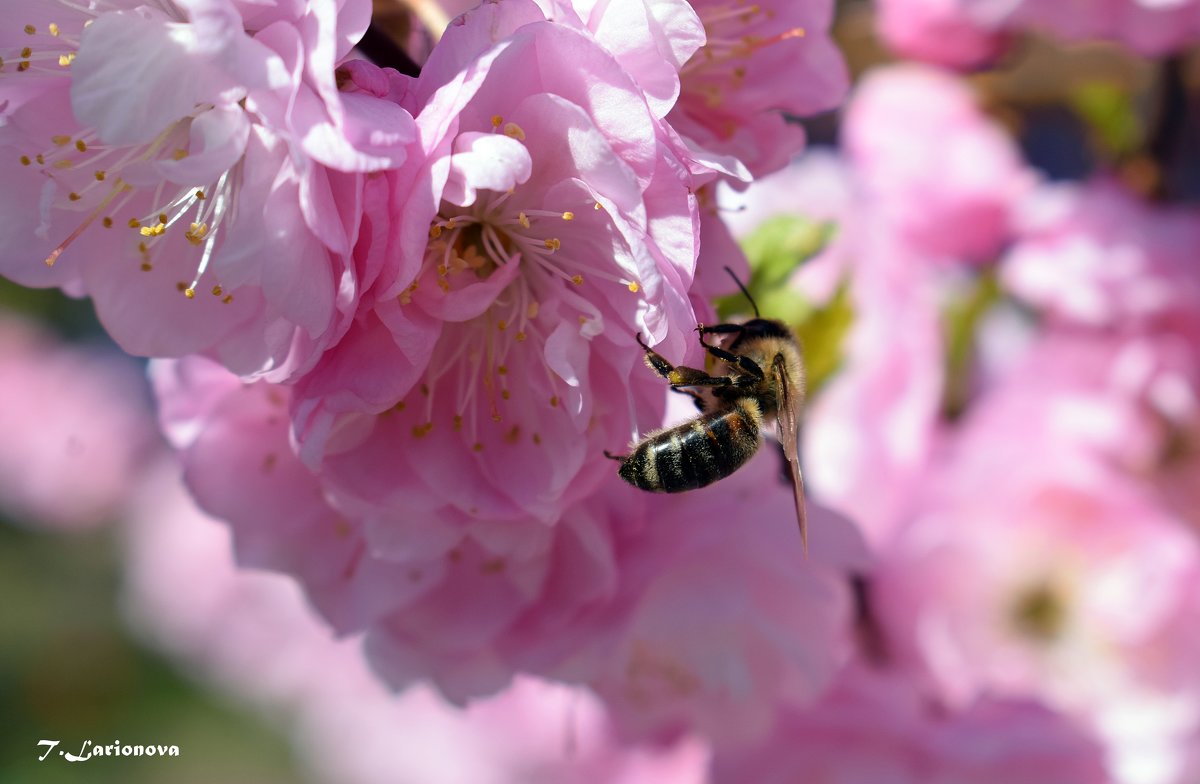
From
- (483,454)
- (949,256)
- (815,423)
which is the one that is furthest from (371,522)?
(949,256)

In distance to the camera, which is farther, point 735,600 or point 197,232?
point 735,600

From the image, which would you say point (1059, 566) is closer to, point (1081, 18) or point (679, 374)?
point (1081, 18)

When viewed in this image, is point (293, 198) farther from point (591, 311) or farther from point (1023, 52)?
point (1023, 52)

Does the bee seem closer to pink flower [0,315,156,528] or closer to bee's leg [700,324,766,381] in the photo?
bee's leg [700,324,766,381]

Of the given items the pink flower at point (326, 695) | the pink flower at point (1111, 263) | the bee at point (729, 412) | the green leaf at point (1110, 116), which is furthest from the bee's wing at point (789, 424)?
the green leaf at point (1110, 116)

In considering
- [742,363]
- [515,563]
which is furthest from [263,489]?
[742,363]

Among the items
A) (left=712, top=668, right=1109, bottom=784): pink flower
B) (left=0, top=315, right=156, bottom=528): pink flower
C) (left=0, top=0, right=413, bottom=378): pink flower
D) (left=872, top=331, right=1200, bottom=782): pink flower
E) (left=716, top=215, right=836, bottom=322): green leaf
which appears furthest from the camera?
(left=0, top=315, right=156, bottom=528): pink flower

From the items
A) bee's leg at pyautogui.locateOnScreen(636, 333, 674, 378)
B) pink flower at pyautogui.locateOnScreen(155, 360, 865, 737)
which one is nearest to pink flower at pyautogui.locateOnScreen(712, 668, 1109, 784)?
pink flower at pyautogui.locateOnScreen(155, 360, 865, 737)
